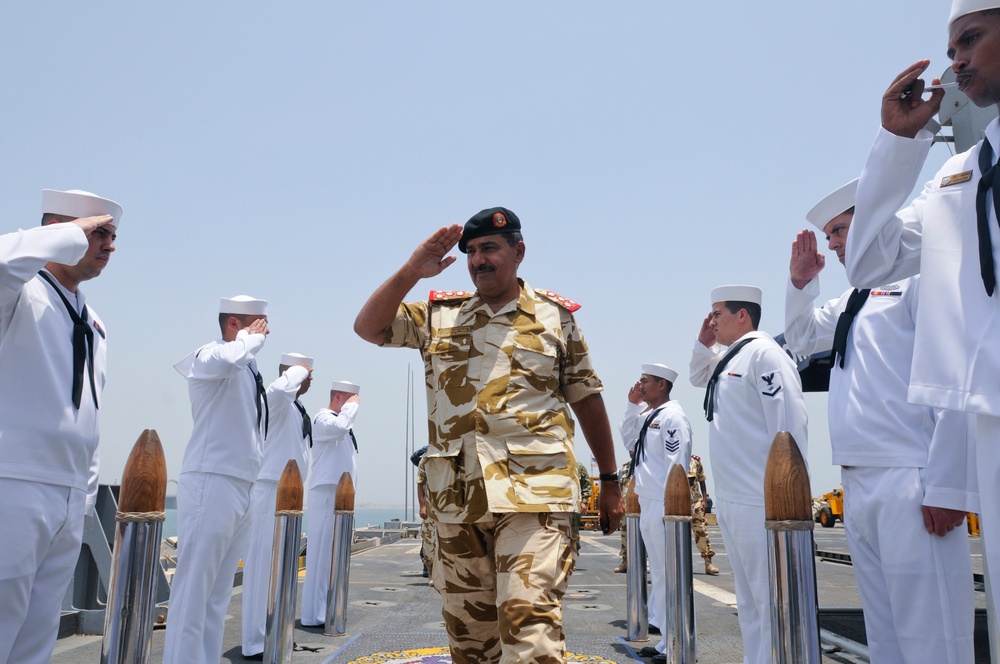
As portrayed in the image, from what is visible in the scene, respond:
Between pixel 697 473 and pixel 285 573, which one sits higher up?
pixel 697 473

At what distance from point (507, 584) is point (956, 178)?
2134mm

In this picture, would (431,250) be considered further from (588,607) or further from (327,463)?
(588,607)

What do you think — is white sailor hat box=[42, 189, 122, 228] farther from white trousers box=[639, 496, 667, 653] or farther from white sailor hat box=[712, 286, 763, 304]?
white trousers box=[639, 496, 667, 653]

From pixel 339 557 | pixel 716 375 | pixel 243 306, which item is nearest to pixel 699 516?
pixel 339 557

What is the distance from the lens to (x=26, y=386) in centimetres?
330

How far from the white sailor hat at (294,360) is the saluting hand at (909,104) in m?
6.36

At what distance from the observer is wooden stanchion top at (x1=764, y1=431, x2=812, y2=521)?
2.63 m

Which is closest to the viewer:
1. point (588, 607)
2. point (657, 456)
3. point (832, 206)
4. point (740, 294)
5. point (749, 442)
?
point (832, 206)

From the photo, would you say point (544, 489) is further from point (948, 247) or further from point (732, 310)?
point (732, 310)

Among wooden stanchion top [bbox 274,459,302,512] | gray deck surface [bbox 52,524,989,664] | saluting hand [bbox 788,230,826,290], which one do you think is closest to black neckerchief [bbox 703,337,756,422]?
saluting hand [bbox 788,230,826,290]

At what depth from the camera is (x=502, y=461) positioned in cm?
338

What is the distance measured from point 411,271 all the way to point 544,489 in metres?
1.12

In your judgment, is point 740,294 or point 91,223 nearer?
point 91,223

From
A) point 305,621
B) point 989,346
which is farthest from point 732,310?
point 305,621
